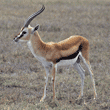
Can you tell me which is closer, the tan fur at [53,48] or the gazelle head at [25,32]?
the gazelle head at [25,32]

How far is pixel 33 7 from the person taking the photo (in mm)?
19609

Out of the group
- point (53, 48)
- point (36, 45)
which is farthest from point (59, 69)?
point (36, 45)

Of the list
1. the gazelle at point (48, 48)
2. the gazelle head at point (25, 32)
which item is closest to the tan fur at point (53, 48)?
the gazelle at point (48, 48)

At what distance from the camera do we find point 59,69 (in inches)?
364

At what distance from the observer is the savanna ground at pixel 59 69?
636 cm

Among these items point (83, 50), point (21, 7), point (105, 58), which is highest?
point (83, 50)

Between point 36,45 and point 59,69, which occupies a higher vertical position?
point 36,45

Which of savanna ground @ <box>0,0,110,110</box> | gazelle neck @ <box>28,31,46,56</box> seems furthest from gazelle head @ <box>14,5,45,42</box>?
savanna ground @ <box>0,0,110,110</box>

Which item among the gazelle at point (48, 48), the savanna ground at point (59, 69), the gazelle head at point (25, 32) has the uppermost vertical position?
the gazelle head at point (25, 32)

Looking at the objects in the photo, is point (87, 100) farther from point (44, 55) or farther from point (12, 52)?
point (12, 52)

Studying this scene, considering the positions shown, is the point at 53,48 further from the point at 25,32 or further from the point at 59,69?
the point at 59,69

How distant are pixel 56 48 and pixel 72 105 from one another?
1.95 metres

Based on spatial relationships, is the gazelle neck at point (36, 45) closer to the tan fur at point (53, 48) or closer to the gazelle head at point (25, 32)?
the tan fur at point (53, 48)

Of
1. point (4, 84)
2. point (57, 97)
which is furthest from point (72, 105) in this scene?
point (4, 84)
